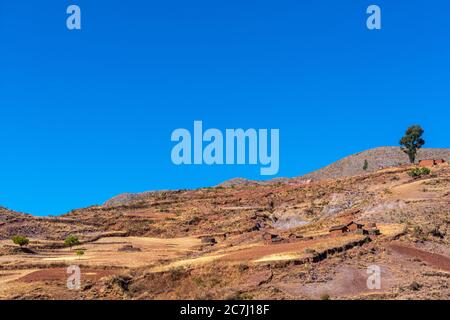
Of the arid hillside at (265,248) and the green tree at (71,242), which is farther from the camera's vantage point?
the green tree at (71,242)

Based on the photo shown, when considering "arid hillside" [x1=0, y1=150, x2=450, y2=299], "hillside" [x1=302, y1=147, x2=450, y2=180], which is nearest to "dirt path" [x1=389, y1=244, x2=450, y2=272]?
"arid hillside" [x1=0, y1=150, x2=450, y2=299]

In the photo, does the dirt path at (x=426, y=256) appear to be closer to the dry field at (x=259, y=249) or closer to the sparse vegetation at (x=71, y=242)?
the dry field at (x=259, y=249)

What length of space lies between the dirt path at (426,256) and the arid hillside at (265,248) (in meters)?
0.09

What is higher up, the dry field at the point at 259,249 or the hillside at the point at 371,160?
the hillside at the point at 371,160

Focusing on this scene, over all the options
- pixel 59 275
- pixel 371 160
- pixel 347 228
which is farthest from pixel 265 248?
pixel 371 160

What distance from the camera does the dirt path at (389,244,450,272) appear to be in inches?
1380

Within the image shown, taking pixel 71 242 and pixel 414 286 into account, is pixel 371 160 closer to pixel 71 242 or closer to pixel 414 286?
pixel 71 242

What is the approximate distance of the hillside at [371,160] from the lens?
15112cm

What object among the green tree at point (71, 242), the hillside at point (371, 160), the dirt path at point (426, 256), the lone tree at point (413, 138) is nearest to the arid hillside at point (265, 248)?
the dirt path at point (426, 256)

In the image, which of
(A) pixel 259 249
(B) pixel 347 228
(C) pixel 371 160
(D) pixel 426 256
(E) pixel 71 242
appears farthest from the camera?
(C) pixel 371 160

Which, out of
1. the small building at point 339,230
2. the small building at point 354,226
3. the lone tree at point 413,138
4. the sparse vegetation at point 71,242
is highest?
the lone tree at point 413,138

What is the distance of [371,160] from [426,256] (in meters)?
128

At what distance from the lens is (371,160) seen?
160125 mm
